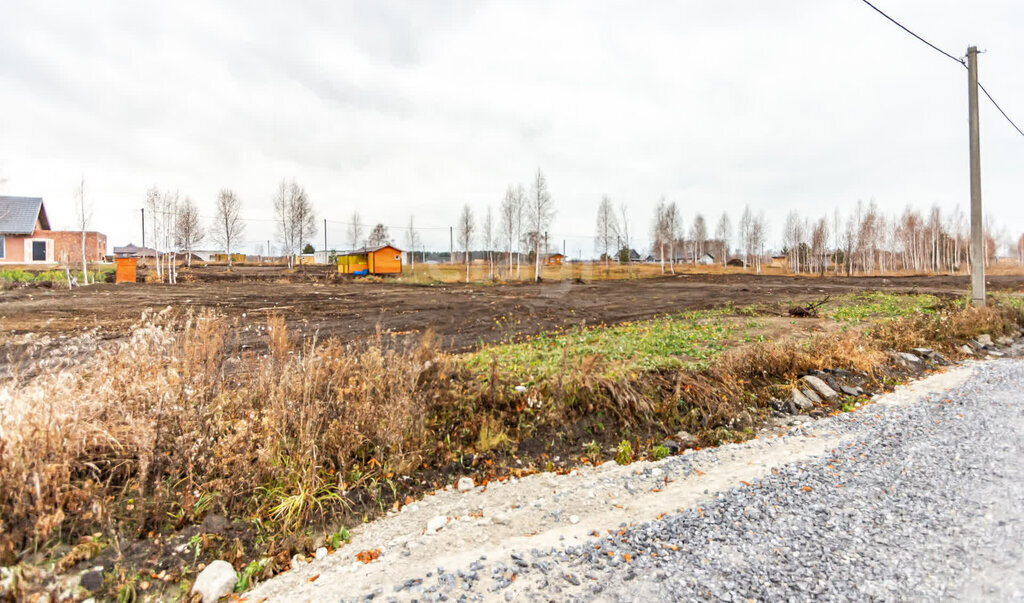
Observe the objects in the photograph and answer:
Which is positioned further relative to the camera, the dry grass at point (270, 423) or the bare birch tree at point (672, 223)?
the bare birch tree at point (672, 223)

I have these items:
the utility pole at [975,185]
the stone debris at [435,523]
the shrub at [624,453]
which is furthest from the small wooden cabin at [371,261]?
the stone debris at [435,523]

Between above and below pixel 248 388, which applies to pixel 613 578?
below

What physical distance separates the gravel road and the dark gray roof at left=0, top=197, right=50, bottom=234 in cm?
4425

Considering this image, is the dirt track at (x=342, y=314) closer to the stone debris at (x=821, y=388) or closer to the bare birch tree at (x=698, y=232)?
the stone debris at (x=821, y=388)

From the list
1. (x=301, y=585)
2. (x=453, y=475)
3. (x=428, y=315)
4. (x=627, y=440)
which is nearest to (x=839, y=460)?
(x=627, y=440)

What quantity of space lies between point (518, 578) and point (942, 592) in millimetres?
2350

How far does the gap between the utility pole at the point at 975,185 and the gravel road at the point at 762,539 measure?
10419 millimetres

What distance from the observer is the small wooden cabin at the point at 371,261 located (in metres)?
38.5

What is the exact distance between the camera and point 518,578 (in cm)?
287

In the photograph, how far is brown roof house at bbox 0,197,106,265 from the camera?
32.1 m

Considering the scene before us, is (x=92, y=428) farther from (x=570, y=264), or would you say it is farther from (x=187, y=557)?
(x=570, y=264)

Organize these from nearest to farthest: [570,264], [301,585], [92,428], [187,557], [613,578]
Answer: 1. [613,578]
2. [301,585]
3. [187,557]
4. [92,428]
5. [570,264]

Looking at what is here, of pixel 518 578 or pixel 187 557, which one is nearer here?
pixel 518 578

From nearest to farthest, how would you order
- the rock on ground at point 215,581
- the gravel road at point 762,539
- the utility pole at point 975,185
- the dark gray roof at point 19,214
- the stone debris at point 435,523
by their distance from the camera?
the gravel road at point 762,539 < the rock on ground at point 215,581 < the stone debris at point 435,523 < the utility pole at point 975,185 < the dark gray roof at point 19,214
